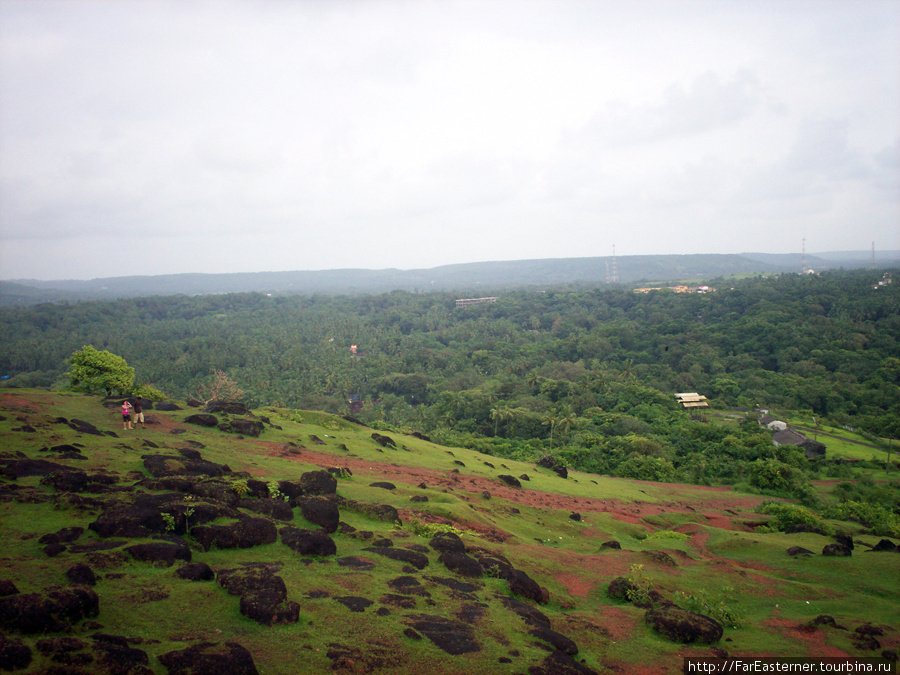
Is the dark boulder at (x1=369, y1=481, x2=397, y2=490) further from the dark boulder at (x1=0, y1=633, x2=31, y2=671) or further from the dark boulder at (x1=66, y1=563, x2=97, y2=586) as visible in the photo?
the dark boulder at (x1=0, y1=633, x2=31, y2=671)

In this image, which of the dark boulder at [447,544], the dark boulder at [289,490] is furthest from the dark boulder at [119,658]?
the dark boulder at [447,544]

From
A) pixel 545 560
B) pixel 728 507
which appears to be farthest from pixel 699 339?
pixel 545 560

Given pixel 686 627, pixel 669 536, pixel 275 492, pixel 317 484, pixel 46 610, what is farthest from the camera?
pixel 669 536

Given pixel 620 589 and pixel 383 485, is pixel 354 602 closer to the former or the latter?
pixel 620 589

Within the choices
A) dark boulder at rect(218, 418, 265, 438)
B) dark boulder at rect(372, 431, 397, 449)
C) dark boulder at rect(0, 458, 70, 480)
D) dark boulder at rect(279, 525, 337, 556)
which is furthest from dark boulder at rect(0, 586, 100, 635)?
dark boulder at rect(372, 431, 397, 449)

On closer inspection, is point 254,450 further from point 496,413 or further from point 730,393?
point 730,393

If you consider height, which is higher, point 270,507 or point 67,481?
point 67,481

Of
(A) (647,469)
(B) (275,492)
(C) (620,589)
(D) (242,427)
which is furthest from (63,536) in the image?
(A) (647,469)
